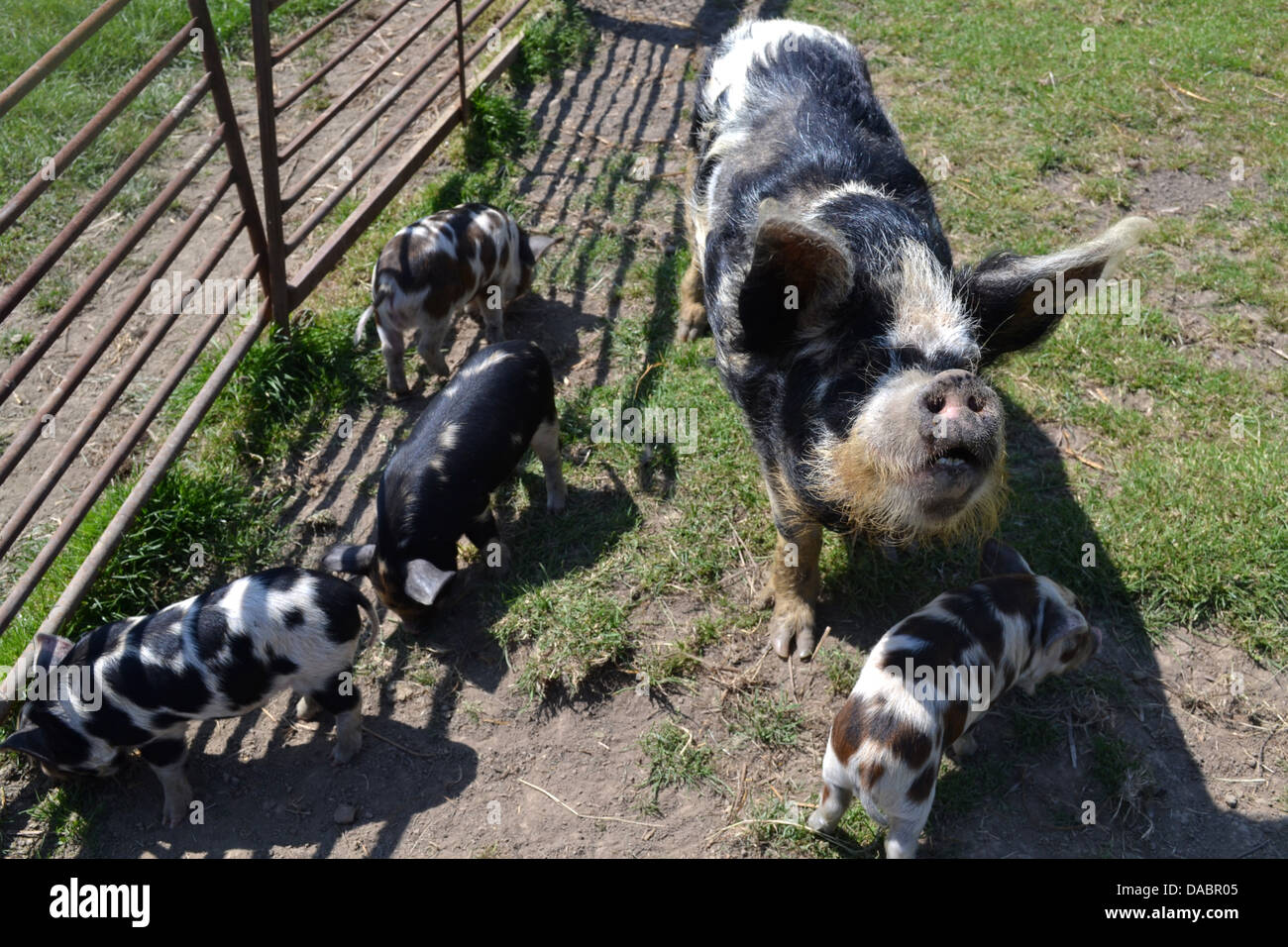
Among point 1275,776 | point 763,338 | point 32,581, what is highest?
point 763,338

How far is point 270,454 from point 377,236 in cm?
182

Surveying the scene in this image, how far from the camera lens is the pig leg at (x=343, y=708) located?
3734mm

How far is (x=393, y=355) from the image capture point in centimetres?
516

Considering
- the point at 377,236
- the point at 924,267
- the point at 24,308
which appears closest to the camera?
the point at 924,267

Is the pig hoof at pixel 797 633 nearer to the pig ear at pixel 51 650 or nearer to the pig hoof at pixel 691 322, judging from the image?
the pig hoof at pixel 691 322

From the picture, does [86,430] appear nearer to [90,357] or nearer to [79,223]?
[90,357]

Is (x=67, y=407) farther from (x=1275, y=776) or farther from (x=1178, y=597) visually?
(x=1275, y=776)

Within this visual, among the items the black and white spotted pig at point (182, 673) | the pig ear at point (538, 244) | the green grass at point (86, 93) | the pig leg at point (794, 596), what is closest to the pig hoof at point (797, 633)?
the pig leg at point (794, 596)

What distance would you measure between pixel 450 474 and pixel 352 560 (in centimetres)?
55

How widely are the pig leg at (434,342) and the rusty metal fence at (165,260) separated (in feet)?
2.82

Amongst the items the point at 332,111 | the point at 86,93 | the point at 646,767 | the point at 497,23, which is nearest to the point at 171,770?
the point at 646,767

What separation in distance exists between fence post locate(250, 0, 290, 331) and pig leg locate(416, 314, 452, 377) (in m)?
0.83

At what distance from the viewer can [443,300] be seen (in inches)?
199

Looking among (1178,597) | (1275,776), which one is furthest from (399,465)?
(1275,776)
